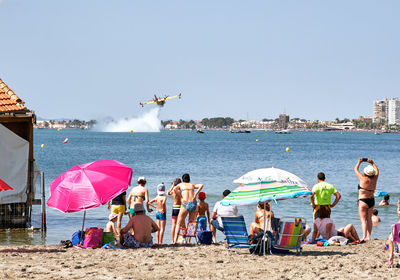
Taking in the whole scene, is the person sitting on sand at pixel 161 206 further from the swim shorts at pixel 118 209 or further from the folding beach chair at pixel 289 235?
the folding beach chair at pixel 289 235

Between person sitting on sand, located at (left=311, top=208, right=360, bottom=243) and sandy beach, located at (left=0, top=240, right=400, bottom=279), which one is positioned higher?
person sitting on sand, located at (left=311, top=208, right=360, bottom=243)

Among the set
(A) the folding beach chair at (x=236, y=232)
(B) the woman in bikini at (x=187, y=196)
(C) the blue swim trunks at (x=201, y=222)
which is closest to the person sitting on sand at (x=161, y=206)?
(B) the woman in bikini at (x=187, y=196)

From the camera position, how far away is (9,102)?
669 inches

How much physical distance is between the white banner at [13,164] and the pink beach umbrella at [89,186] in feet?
13.9

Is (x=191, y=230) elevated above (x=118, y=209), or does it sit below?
below

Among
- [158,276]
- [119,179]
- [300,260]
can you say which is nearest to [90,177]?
[119,179]

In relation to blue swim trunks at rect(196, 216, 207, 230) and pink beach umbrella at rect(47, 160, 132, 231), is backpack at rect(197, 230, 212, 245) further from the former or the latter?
pink beach umbrella at rect(47, 160, 132, 231)

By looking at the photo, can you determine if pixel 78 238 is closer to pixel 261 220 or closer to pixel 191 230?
pixel 191 230

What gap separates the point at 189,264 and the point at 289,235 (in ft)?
6.85

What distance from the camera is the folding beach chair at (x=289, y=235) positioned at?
11.9 m

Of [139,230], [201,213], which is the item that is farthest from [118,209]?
[201,213]

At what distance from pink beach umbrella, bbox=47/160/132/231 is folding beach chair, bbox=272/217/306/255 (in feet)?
9.73

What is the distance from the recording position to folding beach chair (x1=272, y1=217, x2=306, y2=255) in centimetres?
1192

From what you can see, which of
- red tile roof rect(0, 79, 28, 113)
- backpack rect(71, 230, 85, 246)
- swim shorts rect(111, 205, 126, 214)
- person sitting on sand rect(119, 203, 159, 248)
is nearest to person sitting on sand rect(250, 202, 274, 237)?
person sitting on sand rect(119, 203, 159, 248)
